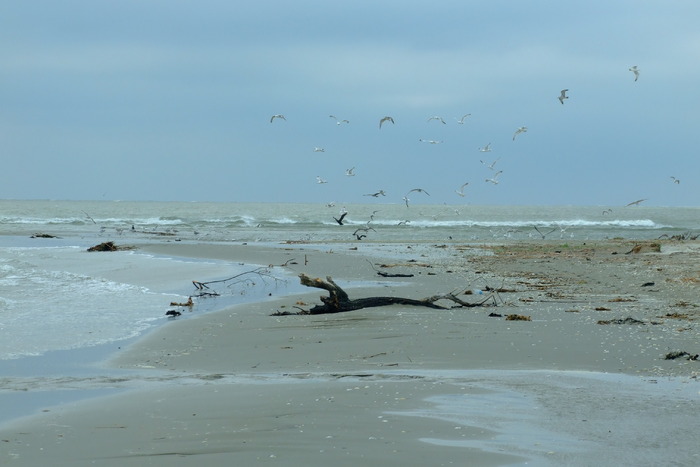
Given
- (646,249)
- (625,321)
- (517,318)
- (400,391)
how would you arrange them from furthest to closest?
(646,249) → (517,318) → (625,321) → (400,391)

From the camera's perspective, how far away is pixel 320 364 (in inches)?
302

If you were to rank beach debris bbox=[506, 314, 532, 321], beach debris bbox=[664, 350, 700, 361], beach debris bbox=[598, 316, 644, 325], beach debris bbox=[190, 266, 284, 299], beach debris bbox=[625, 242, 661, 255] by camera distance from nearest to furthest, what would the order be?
beach debris bbox=[664, 350, 700, 361], beach debris bbox=[598, 316, 644, 325], beach debris bbox=[506, 314, 532, 321], beach debris bbox=[190, 266, 284, 299], beach debris bbox=[625, 242, 661, 255]

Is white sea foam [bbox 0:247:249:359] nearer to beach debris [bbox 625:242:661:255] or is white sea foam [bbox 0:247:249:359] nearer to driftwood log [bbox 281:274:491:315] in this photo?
driftwood log [bbox 281:274:491:315]

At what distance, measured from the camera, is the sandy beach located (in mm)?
4691

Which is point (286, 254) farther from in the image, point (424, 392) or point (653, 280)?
point (424, 392)

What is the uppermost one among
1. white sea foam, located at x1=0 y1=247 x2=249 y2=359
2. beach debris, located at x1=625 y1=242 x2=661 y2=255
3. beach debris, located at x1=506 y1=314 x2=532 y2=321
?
beach debris, located at x1=625 y1=242 x2=661 y2=255

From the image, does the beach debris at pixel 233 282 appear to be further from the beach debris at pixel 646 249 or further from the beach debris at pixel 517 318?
the beach debris at pixel 646 249

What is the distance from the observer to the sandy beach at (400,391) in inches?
185

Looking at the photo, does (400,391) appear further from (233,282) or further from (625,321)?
(233,282)

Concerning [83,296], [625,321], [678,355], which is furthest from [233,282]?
[678,355]

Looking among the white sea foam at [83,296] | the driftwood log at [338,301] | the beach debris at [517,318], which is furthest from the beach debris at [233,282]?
the beach debris at [517,318]

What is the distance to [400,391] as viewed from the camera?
246 inches

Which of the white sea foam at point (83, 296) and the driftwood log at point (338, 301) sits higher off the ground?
the driftwood log at point (338, 301)

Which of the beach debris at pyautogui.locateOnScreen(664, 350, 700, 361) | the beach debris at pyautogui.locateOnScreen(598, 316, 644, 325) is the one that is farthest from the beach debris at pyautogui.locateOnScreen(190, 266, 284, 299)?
the beach debris at pyautogui.locateOnScreen(664, 350, 700, 361)
